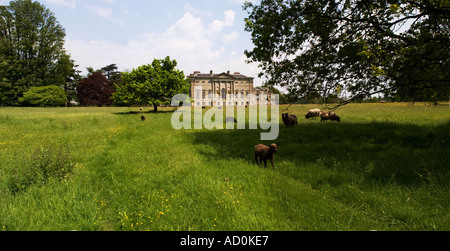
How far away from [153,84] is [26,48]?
39618 millimetres

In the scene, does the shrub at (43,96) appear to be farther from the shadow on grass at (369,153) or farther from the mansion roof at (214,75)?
the mansion roof at (214,75)

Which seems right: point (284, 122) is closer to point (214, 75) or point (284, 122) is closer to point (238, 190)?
point (238, 190)

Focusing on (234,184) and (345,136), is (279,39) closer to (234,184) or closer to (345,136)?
(345,136)

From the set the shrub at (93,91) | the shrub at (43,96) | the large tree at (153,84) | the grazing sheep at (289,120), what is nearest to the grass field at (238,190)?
the grazing sheep at (289,120)

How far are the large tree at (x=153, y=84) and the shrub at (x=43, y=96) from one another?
2482 centimetres

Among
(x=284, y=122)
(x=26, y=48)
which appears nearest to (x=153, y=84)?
(x=284, y=122)

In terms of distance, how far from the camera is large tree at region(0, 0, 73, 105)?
135 ft

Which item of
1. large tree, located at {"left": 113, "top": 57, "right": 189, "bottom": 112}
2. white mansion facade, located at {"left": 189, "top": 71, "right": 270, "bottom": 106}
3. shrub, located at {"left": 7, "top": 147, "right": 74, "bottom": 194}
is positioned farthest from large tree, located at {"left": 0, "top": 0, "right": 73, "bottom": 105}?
shrub, located at {"left": 7, "top": 147, "right": 74, "bottom": 194}

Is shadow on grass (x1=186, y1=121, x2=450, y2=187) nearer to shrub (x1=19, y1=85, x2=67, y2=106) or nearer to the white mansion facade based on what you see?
shrub (x1=19, y1=85, x2=67, y2=106)

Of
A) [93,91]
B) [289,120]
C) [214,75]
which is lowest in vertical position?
[289,120]

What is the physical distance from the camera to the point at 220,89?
3816 inches

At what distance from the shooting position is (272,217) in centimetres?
351

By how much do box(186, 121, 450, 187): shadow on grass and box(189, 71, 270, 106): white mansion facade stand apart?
83.4 meters

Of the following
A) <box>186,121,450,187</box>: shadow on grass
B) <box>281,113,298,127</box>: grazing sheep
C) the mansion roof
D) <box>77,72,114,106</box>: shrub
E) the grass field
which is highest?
the mansion roof
